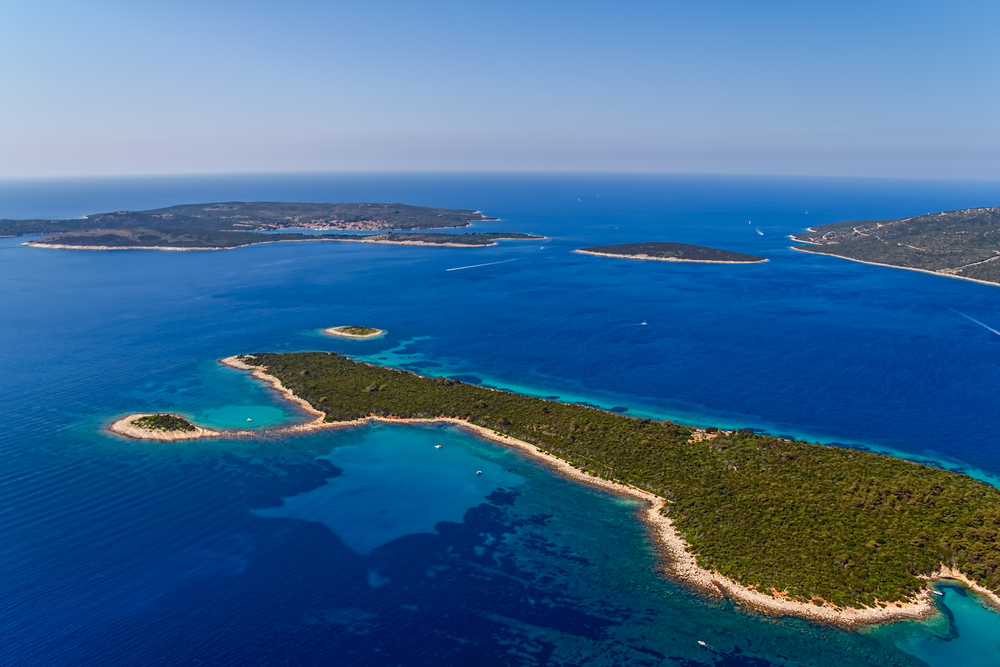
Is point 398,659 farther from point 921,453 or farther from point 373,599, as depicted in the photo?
point 921,453

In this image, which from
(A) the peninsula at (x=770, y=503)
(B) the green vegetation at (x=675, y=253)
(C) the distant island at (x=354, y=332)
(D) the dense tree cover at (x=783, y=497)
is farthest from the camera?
(B) the green vegetation at (x=675, y=253)

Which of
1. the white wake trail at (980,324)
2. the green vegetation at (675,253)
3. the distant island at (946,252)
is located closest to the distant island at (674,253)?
the green vegetation at (675,253)

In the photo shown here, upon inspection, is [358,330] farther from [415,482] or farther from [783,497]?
[783,497]

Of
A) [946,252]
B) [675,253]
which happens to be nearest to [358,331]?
[675,253]

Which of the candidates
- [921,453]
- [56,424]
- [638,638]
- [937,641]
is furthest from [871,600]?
[56,424]

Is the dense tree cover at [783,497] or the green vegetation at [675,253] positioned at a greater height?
the green vegetation at [675,253]

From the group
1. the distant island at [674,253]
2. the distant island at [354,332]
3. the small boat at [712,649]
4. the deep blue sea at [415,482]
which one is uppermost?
the distant island at [674,253]

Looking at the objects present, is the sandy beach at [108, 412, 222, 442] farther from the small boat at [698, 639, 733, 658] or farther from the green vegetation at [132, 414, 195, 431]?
the small boat at [698, 639, 733, 658]

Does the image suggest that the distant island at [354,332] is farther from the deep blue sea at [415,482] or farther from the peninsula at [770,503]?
the peninsula at [770,503]
